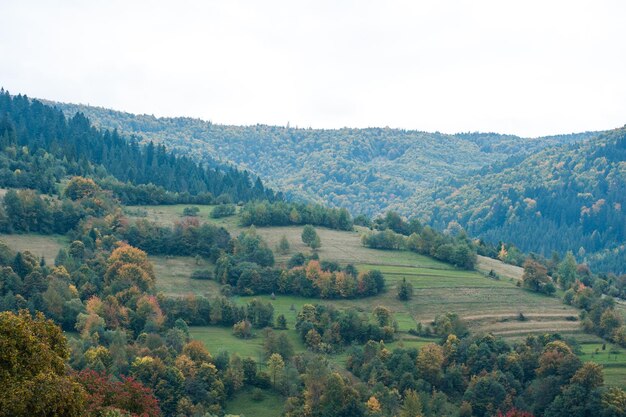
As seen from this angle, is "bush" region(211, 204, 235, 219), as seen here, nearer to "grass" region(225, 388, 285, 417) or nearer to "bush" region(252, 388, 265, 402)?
"grass" region(225, 388, 285, 417)

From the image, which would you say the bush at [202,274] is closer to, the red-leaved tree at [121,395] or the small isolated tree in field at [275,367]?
the small isolated tree in field at [275,367]

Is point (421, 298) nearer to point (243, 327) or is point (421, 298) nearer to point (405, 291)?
point (405, 291)

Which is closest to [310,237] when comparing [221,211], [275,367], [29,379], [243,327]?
[221,211]

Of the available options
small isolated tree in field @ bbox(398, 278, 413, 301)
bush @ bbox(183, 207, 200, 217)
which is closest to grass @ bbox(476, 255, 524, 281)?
small isolated tree in field @ bbox(398, 278, 413, 301)

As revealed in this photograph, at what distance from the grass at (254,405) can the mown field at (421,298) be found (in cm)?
872

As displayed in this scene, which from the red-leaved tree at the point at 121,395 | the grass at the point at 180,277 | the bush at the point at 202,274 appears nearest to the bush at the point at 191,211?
the grass at the point at 180,277

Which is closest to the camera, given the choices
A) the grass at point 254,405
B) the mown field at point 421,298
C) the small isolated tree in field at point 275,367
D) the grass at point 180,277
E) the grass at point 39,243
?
the grass at point 254,405

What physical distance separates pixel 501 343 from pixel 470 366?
6702mm

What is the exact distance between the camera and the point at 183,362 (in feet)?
279

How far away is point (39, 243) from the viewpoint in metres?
124

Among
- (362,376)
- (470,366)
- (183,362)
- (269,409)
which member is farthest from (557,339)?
(183,362)

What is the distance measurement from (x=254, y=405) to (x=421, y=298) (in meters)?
42.3

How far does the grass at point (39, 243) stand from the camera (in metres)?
118

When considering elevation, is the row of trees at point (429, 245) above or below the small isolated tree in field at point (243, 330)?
above
